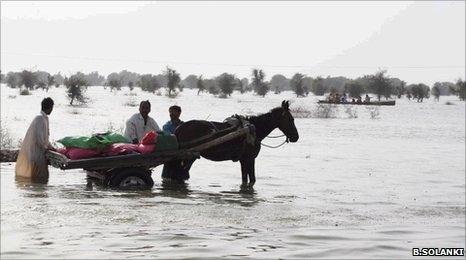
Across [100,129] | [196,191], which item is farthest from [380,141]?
[196,191]

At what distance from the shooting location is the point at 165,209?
9477 millimetres

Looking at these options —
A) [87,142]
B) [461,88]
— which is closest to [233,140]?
[87,142]

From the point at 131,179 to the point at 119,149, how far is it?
523 mm

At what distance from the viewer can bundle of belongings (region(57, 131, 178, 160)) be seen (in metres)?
10.6

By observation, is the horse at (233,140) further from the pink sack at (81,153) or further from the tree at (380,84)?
the tree at (380,84)

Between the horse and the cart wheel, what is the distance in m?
0.85

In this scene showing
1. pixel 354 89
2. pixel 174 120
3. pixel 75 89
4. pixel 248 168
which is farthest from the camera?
pixel 354 89

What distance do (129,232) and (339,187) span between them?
273 inches

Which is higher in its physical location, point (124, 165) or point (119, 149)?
point (119, 149)

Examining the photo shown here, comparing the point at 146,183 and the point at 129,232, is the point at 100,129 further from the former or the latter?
the point at 129,232

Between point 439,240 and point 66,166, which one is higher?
point 66,166

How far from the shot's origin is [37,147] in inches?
432

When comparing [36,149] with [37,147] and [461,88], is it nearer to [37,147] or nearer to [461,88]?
[37,147]

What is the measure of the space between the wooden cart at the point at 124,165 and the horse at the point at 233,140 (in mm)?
411
